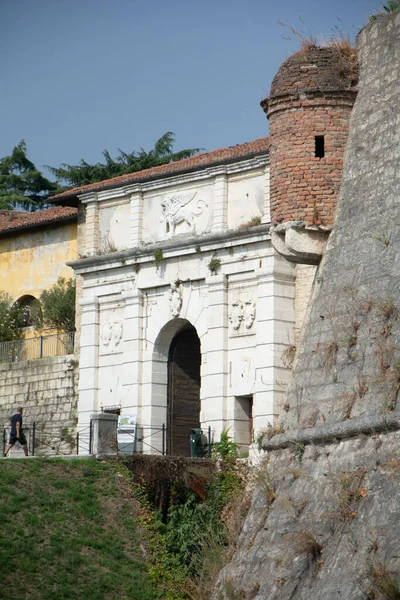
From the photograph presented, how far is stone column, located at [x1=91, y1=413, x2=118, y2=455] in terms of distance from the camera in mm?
25078

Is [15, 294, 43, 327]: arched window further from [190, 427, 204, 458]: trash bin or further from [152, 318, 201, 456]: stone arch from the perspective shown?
[190, 427, 204, 458]: trash bin

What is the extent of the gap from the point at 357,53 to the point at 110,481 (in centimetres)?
864

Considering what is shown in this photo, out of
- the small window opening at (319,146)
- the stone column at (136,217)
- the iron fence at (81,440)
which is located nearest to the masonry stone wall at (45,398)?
the iron fence at (81,440)

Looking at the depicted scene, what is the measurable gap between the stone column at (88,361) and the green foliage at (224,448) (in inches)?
157

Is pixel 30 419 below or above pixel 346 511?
above

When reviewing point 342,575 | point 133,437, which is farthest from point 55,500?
point 342,575

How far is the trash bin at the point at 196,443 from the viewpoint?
27.1 m

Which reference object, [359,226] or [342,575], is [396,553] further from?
[359,226]

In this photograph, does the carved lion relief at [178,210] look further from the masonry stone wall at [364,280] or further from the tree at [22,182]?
the tree at [22,182]

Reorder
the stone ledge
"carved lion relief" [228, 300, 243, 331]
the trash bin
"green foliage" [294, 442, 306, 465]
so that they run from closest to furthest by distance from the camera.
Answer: the stone ledge, "green foliage" [294, 442, 306, 465], the trash bin, "carved lion relief" [228, 300, 243, 331]

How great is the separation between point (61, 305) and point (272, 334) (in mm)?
8450

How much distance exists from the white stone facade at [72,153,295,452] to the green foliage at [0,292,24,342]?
461 cm

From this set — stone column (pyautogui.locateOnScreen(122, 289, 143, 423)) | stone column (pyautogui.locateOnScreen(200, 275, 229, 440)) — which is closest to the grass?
stone column (pyautogui.locateOnScreen(200, 275, 229, 440))

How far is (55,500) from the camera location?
22.8 metres
